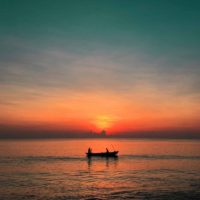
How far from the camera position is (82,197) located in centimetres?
3534

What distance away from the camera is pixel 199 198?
33844mm

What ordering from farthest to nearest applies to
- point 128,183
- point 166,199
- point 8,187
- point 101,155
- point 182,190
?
point 101,155 < point 128,183 < point 8,187 < point 182,190 < point 166,199

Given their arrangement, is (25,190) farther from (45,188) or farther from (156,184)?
(156,184)

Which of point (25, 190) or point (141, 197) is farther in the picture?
point (25, 190)

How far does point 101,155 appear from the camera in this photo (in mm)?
101375

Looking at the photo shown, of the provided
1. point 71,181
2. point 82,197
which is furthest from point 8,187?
point 82,197

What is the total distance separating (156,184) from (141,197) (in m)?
9.51

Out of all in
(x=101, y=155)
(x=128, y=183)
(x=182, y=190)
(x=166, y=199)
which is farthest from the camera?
(x=101, y=155)

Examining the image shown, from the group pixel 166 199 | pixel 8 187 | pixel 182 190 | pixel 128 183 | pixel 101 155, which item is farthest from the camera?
pixel 101 155

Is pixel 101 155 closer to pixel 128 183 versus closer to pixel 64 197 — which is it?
pixel 128 183

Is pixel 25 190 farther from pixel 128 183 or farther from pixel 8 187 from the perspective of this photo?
pixel 128 183

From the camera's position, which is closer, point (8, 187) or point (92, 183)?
point (8, 187)

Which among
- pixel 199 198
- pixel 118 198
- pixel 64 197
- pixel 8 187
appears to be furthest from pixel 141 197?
pixel 8 187

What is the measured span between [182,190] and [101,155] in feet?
209
